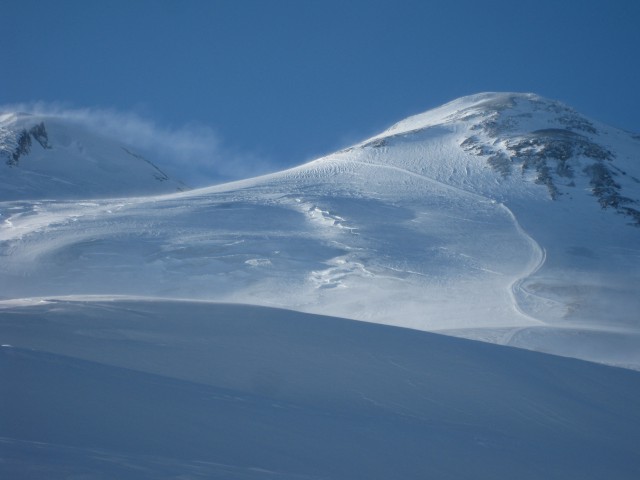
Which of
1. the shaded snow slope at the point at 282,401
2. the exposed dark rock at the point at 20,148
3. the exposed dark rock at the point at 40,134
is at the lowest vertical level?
the shaded snow slope at the point at 282,401

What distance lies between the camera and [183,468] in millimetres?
4773

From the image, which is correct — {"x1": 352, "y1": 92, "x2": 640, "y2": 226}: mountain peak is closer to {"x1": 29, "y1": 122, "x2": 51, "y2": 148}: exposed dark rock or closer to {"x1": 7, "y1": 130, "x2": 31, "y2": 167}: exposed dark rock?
{"x1": 7, "y1": 130, "x2": 31, "y2": 167}: exposed dark rock

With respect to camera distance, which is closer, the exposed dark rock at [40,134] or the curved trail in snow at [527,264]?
the curved trail in snow at [527,264]

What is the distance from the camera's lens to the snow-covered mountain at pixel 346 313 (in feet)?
18.3

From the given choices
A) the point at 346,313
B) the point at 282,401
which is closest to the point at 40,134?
the point at 346,313

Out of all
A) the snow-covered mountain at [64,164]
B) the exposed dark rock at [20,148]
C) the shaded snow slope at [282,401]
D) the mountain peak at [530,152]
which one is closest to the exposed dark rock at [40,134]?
the snow-covered mountain at [64,164]

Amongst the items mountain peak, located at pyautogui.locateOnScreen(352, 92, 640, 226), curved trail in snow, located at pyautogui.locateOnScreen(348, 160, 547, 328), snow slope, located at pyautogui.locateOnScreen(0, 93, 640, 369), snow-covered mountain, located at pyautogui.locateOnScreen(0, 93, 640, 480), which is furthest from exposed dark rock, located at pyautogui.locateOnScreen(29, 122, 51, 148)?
curved trail in snow, located at pyautogui.locateOnScreen(348, 160, 547, 328)

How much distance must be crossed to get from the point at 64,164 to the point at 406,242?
101 ft

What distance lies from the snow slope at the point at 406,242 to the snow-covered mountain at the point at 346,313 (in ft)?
0.41

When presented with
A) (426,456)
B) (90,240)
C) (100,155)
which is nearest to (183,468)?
(426,456)

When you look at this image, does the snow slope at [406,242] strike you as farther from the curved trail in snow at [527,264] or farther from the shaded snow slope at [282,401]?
the shaded snow slope at [282,401]

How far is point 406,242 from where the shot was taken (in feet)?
83.3

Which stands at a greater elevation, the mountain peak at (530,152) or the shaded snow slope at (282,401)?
the mountain peak at (530,152)

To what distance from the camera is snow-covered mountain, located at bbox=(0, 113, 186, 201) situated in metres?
42.2
